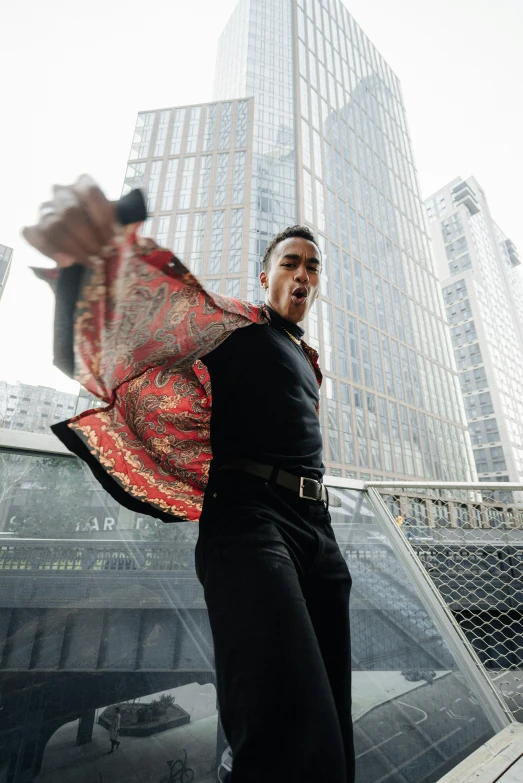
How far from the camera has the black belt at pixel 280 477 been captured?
88 centimetres

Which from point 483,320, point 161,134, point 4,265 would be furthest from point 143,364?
point 483,320

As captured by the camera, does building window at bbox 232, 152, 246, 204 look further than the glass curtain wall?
Yes

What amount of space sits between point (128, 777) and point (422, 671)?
52.1 inches

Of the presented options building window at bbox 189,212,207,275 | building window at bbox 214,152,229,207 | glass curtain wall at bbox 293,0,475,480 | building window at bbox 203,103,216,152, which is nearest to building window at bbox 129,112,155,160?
building window at bbox 203,103,216,152

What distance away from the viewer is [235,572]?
0.74 meters

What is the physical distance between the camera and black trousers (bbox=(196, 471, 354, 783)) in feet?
1.95

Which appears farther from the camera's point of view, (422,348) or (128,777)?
(422,348)

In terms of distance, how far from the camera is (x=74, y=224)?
0.55m

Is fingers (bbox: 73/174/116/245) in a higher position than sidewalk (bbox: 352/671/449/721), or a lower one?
higher

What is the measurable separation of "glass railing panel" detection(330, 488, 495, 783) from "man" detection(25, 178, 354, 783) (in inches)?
33.6

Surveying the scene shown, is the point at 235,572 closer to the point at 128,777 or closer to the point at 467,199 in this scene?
the point at 128,777

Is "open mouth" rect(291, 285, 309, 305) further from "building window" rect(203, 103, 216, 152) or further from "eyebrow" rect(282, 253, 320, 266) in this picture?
"building window" rect(203, 103, 216, 152)

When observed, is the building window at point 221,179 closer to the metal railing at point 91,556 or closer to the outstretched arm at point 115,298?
the metal railing at point 91,556

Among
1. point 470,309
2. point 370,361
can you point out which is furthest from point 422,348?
point 470,309
